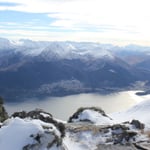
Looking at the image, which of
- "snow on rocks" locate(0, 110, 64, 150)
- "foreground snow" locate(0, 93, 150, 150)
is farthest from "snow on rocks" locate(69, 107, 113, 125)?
"snow on rocks" locate(0, 110, 64, 150)

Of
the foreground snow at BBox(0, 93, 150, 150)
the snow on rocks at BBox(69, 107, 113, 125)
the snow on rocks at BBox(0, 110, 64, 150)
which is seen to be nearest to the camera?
the snow on rocks at BBox(0, 110, 64, 150)

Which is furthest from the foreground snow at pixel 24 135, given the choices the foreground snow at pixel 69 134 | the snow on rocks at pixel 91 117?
the snow on rocks at pixel 91 117

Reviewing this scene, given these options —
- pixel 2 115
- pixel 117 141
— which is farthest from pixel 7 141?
pixel 2 115

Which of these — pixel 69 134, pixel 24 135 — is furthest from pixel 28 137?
pixel 69 134

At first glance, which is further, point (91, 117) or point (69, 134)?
point (91, 117)

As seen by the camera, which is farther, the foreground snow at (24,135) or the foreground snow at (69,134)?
the foreground snow at (69,134)

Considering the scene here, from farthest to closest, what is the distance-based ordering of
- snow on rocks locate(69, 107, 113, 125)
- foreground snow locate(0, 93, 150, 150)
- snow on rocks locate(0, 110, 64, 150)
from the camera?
snow on rocks locate(69, 107, 113, 125), foreground snow locate(0, 93, 150, 150), snow on rocks locate(0, 110, 64, 150)

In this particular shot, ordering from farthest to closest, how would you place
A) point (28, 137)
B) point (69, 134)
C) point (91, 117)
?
point (91, 117)
point (69, 134)
point (28, 137)

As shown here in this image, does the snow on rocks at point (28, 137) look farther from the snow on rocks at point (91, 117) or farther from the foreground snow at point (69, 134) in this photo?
the snow on rocks at point (91, 117)

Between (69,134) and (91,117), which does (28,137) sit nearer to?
(69,134)

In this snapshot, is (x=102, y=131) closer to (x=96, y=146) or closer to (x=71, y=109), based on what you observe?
(x=96, y=146)

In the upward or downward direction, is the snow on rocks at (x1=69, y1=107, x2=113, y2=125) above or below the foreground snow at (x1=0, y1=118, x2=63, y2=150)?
below

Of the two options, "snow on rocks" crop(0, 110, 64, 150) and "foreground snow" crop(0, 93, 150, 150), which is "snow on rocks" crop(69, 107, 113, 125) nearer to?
"foreground snow" crop(0, 93, 150, 150)
